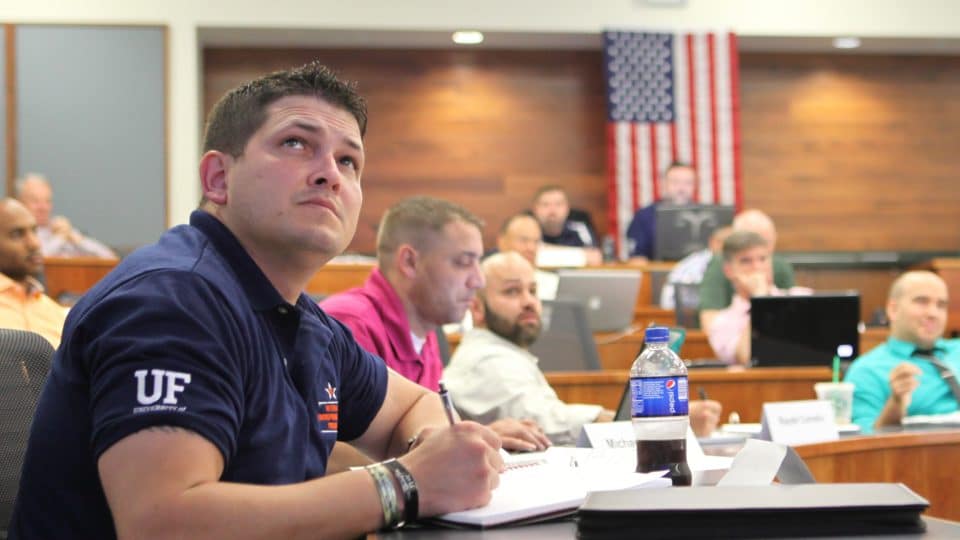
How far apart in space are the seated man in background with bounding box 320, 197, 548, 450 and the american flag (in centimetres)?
690

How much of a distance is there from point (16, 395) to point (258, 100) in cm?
72

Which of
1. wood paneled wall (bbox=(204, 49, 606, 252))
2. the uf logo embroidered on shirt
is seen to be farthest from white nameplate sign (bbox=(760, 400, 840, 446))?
wood paneled wall (bbox=(204, 49, 606, 252))

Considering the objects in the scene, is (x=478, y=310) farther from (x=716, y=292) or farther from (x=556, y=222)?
(x=556, y=222)

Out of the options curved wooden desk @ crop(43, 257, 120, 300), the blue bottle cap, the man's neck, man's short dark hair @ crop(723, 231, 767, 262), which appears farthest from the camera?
curved wooden desk @ crop(43, 257, 120, 300)

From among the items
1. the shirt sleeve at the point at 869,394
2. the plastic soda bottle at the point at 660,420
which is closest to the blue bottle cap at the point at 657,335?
the plastic soda bottle at the point at 660,420

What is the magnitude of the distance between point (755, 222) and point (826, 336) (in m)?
2.23

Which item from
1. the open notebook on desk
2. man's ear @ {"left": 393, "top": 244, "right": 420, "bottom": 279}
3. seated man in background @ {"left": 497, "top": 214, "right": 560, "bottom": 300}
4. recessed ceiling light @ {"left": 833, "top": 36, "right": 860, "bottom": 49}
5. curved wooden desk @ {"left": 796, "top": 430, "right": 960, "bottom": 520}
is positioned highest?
recessed ceiling light @ {"left": 833, "top": 36, "right": 860, "bottom": 49}

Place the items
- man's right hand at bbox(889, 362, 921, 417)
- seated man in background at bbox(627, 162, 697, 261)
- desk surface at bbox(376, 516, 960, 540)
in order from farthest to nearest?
seated man in background at bbox(627, 162, 697, 261)
man's right hand at bbox(889, 362, 921, 417)
desk surface at bbox(376, 516, 960, 540)

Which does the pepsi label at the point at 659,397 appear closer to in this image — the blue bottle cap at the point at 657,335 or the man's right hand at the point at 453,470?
the blue bottle cap at the point at 657,335

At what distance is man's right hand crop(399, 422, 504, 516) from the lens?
4.52 feet

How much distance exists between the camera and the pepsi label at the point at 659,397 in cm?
173

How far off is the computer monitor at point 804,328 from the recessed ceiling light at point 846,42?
21.1 feet

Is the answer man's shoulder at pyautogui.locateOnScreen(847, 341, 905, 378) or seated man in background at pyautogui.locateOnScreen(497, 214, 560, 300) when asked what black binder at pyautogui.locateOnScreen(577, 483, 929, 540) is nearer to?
man's shoulder at pyautogui.locateOnScreen(847, 341, 905, 378)

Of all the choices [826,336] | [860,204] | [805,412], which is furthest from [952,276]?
[805,412]
